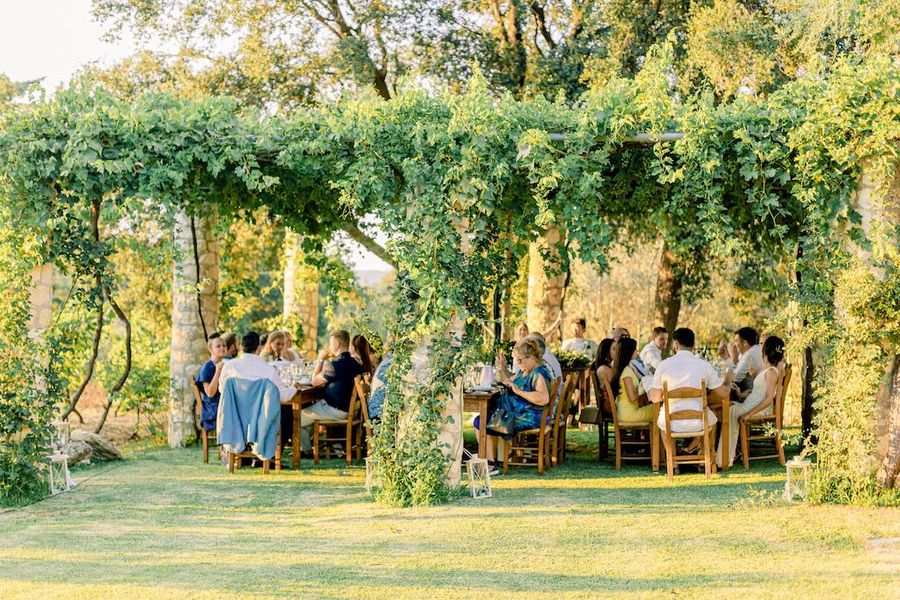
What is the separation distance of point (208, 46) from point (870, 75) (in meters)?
12.0

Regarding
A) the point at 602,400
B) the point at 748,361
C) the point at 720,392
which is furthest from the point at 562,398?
the point at 748,361

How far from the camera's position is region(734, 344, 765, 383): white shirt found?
34.3 feet

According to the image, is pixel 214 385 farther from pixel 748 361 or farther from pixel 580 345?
pixel 580 345

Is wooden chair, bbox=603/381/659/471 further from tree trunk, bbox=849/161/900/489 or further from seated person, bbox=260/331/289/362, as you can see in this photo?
seated person, bbox=260/331/289/362

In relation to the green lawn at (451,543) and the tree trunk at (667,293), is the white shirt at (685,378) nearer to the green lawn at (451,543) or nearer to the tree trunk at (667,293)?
the green lawn at (451,543)

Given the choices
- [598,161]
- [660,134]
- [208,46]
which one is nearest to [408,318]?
[598,161]

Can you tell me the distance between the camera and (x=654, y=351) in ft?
37.6

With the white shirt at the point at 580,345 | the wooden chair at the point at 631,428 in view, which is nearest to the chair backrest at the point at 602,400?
the wooden chair at the point at 631,428

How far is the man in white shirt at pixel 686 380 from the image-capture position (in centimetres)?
904

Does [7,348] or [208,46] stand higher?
[208,46]

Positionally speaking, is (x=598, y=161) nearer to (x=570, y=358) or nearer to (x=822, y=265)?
(x=822, y=265)

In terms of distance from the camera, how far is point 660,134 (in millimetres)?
7715

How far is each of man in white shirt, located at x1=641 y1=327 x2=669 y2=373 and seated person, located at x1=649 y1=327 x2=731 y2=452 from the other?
1.78 meters

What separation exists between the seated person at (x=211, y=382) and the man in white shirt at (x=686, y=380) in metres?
4.34
